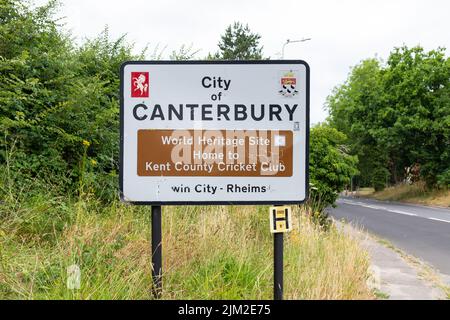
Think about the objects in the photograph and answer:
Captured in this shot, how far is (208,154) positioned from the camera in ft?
11.7

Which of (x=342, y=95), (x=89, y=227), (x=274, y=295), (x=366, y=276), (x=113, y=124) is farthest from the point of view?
(x=342, y=95)

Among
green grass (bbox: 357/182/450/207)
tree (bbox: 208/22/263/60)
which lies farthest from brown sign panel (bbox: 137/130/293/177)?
tree (bbox: 208/22/263/60)

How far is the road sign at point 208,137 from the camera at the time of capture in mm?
3547

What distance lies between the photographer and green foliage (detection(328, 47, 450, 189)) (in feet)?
108

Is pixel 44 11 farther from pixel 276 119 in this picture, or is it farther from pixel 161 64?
pixel 276 119

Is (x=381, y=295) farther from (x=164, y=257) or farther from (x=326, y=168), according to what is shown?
(x=326, y=168)

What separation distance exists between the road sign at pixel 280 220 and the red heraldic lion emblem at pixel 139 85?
1.30 metres

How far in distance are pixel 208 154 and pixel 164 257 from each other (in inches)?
43.5

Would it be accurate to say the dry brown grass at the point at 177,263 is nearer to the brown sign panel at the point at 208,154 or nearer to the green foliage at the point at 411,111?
the brown sign panel at the point at 208,154

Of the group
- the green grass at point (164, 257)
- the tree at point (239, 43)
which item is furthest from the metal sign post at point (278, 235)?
the tree at point (239, 43)

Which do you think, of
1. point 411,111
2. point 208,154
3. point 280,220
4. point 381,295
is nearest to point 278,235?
point 280,220

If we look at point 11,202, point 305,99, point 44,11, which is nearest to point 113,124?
point 44,11

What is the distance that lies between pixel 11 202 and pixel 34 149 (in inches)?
74.8

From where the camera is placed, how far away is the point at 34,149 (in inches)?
256
